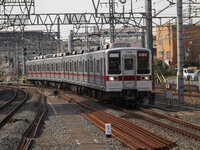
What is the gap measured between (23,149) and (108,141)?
2115mm

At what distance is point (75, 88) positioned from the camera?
25.8m

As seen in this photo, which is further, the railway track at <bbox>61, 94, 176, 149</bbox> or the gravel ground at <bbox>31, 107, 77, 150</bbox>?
the gravel ground at <bbox>31, 107, 77, 150</bbox>

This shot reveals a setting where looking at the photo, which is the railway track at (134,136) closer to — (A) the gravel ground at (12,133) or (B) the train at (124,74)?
(A) the gravel ground at (12,133)

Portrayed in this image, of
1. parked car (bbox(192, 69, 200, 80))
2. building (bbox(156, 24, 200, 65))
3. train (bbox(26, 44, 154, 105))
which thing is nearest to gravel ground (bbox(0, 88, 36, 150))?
train (bbox(26, 44, 154, 105))

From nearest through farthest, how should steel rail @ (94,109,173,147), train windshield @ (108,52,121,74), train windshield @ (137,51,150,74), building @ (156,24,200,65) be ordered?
steel rail @ (94,109,173,147)
train windshield @ (108,52,121,74)
train windshield @ (137,51,150,74)
building @ (156,24,200,65)

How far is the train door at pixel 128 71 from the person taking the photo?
51.6 ft

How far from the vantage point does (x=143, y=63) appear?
16000 mm

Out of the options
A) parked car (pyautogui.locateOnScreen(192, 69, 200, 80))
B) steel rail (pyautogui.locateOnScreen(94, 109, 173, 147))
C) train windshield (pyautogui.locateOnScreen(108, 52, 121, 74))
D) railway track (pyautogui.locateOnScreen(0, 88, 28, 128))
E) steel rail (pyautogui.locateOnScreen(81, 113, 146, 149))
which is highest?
train windshield (pyautogui.locateOnScreen(108, 52, 121, 74))

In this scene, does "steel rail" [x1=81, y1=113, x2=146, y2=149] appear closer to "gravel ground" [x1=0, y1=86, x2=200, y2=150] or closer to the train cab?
"gravel ground" [x1=0, y1=86, x2=200, y2=150]

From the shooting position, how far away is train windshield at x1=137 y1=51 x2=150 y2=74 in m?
15.9

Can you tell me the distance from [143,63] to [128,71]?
818 mm

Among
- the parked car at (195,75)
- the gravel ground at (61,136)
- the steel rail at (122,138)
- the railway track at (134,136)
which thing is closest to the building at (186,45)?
the parked car at (195,75)

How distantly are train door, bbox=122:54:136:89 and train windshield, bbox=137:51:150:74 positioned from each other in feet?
0.79

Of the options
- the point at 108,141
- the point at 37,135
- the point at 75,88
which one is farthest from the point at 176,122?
the point at 75,88
